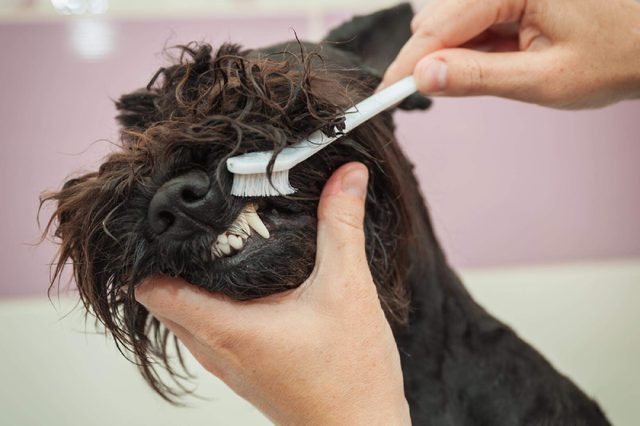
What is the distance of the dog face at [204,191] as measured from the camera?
722 millimetres

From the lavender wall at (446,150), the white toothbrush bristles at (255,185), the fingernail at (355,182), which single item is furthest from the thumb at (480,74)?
the lavender wall at (446,150)

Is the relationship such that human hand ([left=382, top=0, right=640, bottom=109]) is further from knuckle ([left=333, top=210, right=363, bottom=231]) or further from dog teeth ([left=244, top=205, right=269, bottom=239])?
dog teeth ([left=244, top=205, right=269, bottom=239])

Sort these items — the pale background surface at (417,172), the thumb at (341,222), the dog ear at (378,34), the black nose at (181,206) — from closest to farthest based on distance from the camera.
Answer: the black nose at (181,206) < the thumb at (341,222) < the dog ear at (378,34) < the pale background surface at (417,172)

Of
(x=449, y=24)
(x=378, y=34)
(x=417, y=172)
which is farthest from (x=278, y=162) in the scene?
(x=417, y=172)

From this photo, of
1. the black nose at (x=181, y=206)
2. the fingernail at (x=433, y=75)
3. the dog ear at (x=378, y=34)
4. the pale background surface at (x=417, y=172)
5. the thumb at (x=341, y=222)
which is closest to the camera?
the black nose at (x=181, y=206)

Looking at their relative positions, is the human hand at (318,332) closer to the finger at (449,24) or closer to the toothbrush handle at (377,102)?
the toothbrush handle at (377,102)

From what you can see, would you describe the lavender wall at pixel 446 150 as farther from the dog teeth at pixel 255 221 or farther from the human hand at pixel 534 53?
the dog teeth at pixel 255 221

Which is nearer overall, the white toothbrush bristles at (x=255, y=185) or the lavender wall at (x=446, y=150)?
the white toothbrush bristles at (x=255, y=185)

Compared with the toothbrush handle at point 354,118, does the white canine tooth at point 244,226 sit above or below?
below

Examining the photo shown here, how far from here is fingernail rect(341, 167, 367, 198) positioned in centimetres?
83

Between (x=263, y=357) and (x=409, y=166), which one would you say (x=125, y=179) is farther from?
(x=409, y=166)

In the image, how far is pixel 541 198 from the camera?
2.14 m

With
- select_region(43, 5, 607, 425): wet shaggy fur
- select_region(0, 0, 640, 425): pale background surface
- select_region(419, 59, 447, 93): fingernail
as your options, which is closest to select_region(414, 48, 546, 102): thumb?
select_region(419, 59, 447, 93): fingernail

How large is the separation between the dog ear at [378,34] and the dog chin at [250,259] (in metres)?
0.58
